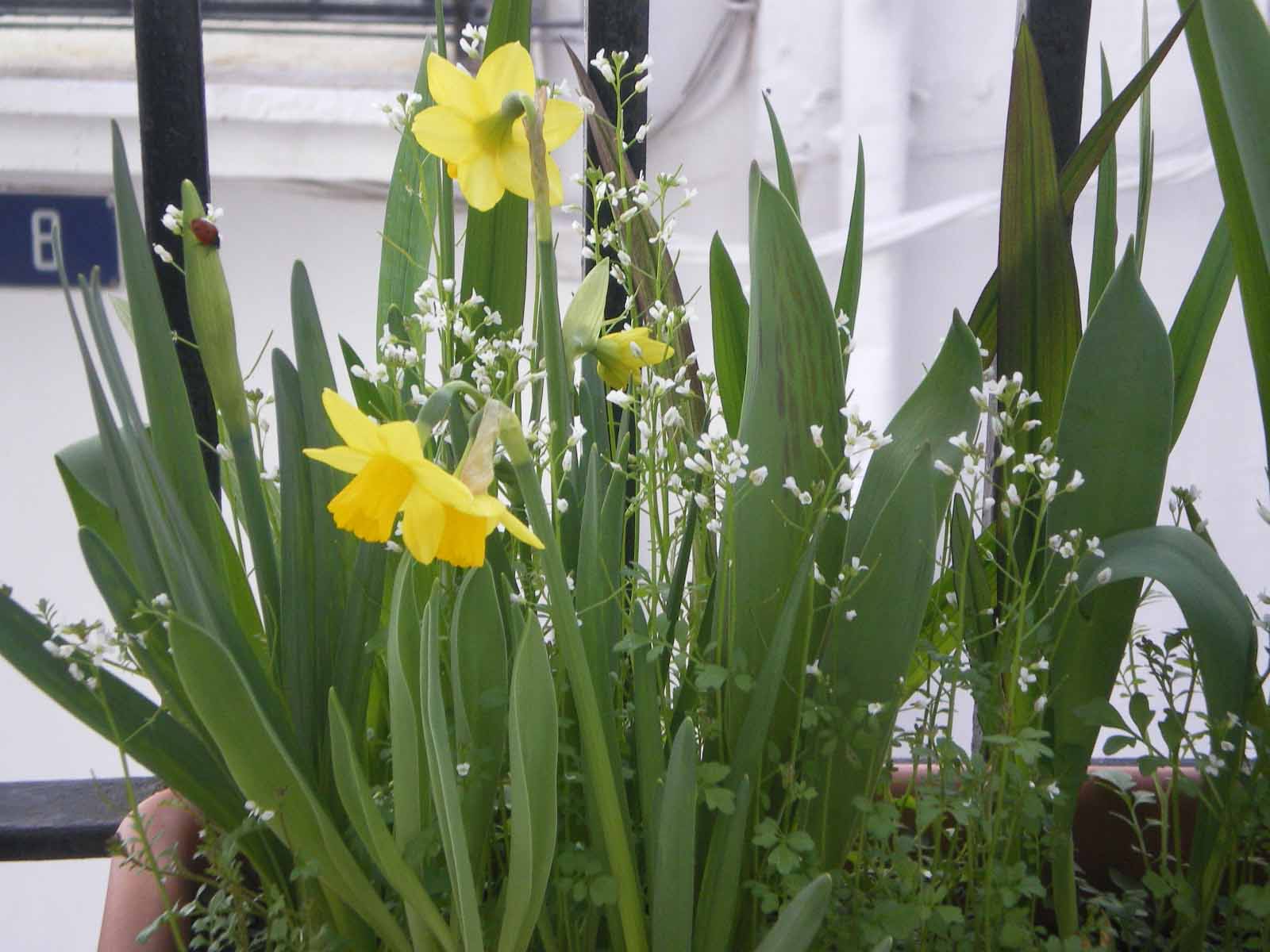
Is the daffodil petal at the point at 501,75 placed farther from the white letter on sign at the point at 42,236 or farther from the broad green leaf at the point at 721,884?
the white letter on sign at the point at 42,236

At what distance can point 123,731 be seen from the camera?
0.59m

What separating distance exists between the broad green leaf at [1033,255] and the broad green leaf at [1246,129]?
0.08 metres

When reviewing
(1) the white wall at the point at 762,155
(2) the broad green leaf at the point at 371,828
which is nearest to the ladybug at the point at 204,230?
(2) the broad green leaf at the point at 371,828

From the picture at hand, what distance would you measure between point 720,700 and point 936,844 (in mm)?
132

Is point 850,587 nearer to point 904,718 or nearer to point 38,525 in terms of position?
point 904,718

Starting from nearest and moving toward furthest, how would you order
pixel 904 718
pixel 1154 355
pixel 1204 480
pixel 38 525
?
1. pixel 1154 355
2. pixel 904 718
3. pixel 1204 480
4. pixel 38 525

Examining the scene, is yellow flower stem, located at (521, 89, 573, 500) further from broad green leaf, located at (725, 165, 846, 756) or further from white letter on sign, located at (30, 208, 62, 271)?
white letter on sign, located at (30, 208, 62, 271)

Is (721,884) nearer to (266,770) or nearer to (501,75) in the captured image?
(266,770)

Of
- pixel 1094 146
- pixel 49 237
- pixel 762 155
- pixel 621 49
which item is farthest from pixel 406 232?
pixel 49 237

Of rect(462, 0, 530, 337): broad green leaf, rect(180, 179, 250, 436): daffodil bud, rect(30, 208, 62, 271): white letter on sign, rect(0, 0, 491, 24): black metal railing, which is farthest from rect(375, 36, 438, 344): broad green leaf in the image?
rect(30, 208, 62, 271): white letter on sign

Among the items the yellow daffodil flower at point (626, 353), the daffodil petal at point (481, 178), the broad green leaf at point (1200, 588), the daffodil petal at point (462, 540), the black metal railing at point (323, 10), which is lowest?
the broad green leaf at point (1200, 588)

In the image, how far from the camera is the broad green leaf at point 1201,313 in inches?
25.3

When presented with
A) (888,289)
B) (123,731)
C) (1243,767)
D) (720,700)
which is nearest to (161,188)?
(123,731)

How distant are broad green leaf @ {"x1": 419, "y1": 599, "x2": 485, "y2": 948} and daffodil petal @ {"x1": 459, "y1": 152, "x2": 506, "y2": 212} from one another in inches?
6.3
